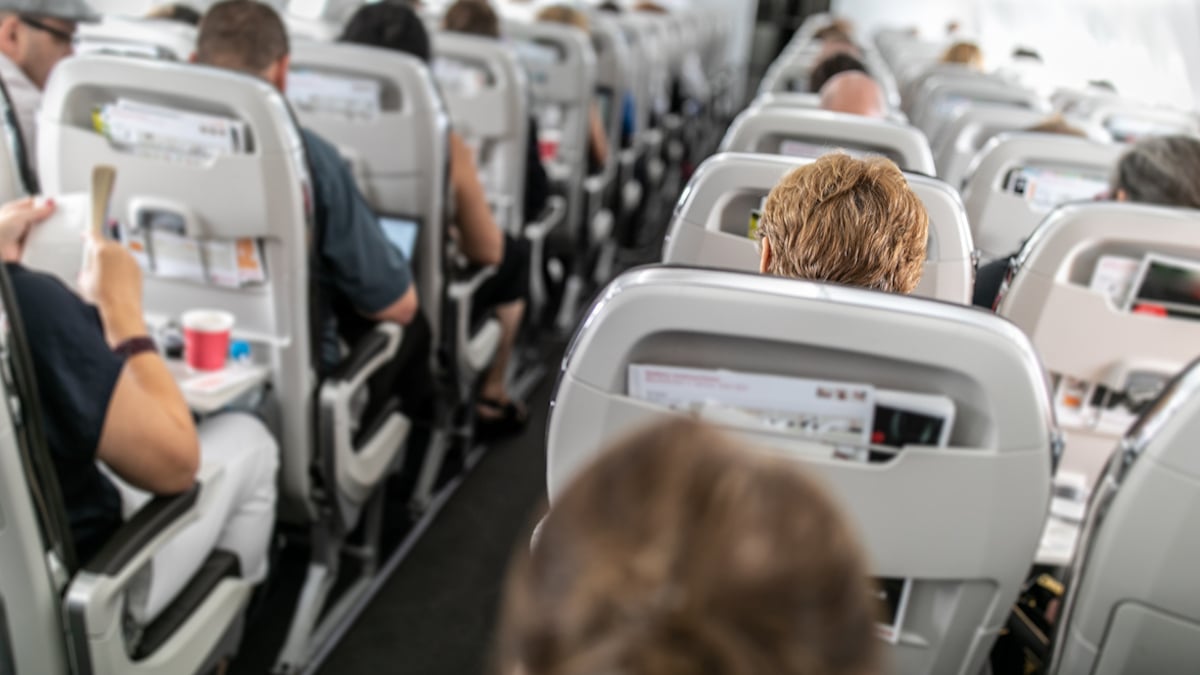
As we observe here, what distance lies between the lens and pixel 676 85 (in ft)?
29.1

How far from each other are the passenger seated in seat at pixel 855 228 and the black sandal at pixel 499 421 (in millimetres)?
2627

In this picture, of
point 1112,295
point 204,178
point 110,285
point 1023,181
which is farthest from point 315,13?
point 1112,295

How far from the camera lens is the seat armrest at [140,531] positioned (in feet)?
5.27

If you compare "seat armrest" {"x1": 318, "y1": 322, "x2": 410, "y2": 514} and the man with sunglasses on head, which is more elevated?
the man with sunglasses on head

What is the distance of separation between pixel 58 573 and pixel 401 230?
1.52m

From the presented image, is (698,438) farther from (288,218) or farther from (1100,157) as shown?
(1100,157)

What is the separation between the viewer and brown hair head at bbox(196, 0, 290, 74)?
2.41 m

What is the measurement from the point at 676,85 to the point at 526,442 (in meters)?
5.81

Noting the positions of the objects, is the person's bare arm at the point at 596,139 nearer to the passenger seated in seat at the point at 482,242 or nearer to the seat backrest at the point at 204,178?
the passenger seated in seat at the point at 482,242

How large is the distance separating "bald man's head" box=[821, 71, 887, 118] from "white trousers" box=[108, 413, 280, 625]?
2.05m

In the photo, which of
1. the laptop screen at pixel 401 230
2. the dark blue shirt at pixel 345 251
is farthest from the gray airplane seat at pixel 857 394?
the laptop screen at pixel 401 230

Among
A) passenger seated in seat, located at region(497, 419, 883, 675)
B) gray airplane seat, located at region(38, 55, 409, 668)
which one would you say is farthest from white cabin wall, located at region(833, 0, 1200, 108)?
passenger seated in seat, located at region(497, 419, 883, 675)

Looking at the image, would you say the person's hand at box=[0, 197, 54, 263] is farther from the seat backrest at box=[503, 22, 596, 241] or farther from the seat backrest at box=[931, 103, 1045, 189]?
the seat backrest at box=[503, 22, 596, 241]

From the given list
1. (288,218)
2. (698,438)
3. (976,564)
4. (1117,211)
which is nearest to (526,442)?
(288,218)
